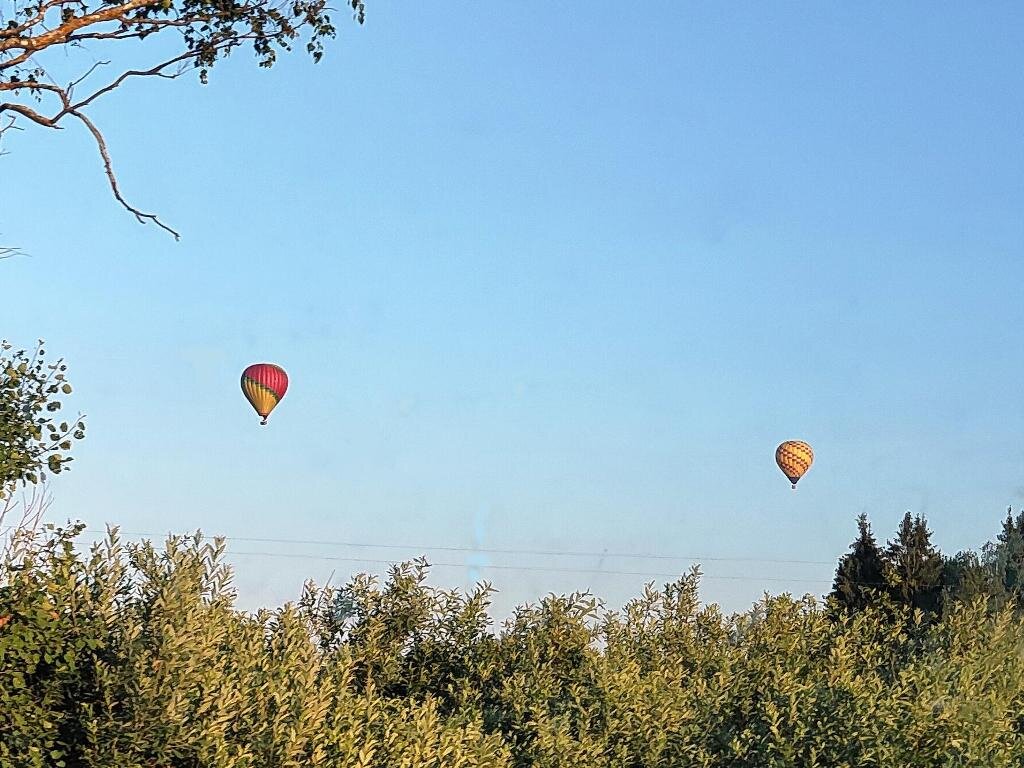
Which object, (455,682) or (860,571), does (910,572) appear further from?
(455,682)

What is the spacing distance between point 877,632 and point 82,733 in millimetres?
15458

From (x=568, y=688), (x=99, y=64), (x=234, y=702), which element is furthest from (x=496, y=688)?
→ (x=99, y=64)

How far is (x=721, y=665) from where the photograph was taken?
20.8m

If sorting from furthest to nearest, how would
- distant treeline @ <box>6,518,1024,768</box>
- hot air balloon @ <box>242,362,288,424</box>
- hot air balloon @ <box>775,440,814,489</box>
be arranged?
hot air balloon @ <box>775,440,814,489</box> < hot air balloon @ <box>242,362,288,424</box> < distant treeline @ <box>6,518,1024,768</box>

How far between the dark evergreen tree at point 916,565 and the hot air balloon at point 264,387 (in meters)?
28.2

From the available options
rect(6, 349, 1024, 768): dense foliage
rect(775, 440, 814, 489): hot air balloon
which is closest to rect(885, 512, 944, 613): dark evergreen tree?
rect(775, 440, 814, 489): hot air balloon

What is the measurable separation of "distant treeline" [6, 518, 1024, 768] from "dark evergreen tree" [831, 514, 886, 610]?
3864 centimetres

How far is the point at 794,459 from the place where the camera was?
7344cm

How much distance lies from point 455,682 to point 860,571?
150 ft

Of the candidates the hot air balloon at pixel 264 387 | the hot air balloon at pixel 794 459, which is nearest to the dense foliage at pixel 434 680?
the hot air balloon at pixel 264 387

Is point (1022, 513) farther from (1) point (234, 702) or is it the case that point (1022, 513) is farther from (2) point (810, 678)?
(1) point (234, 702)

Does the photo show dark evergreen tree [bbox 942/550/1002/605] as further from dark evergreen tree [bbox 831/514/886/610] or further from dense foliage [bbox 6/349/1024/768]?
dense foliage [bbox 6/349/1024/768]

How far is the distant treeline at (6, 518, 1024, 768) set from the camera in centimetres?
1459

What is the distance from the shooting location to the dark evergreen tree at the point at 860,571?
2441 inches
